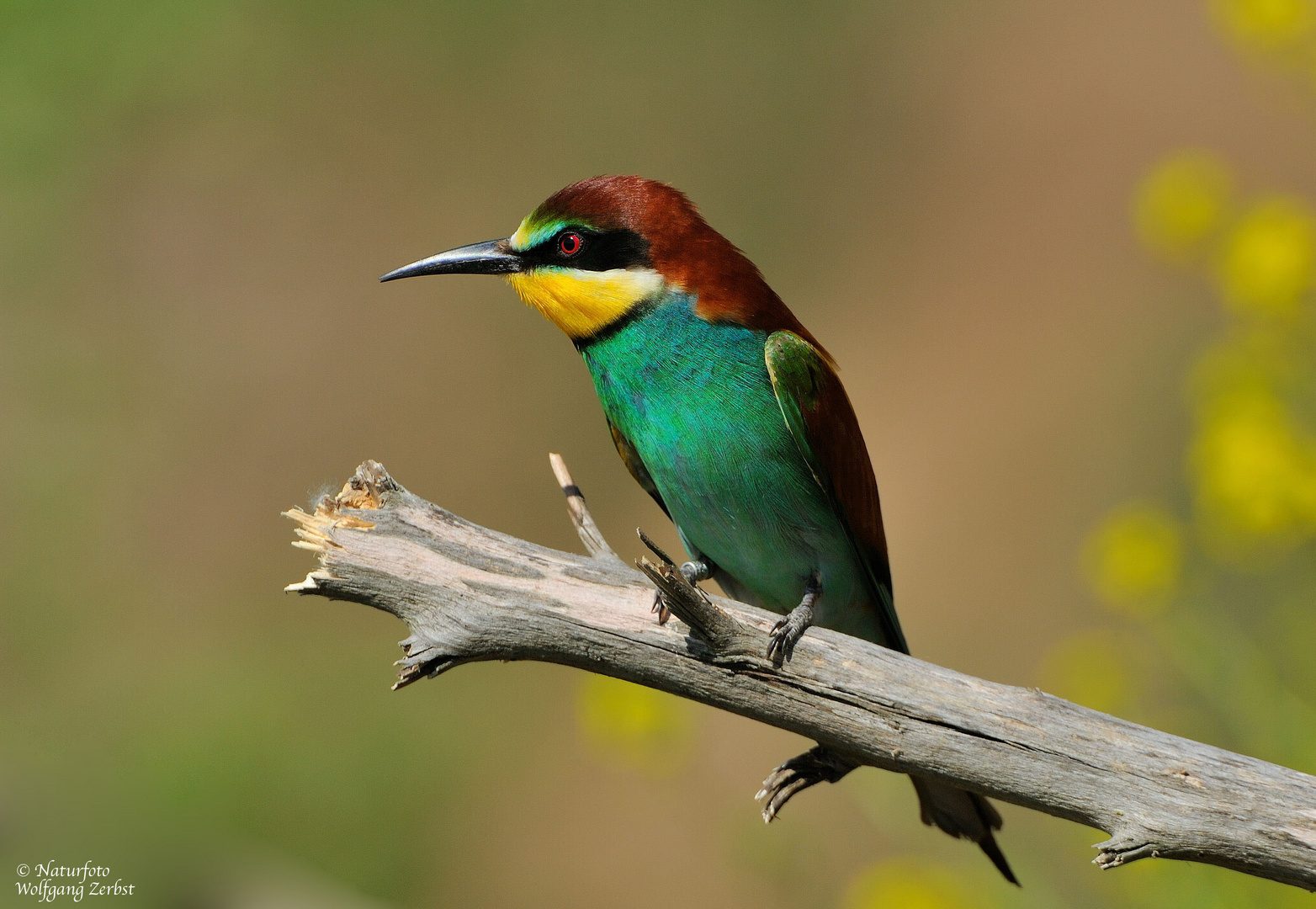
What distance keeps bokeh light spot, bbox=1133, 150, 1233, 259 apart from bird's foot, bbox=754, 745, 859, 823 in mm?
1603

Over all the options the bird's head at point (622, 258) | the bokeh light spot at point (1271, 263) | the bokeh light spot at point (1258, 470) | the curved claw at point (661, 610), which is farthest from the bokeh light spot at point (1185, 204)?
the curved claw at point (661, 610)

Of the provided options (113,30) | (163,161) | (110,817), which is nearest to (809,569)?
(110,817)

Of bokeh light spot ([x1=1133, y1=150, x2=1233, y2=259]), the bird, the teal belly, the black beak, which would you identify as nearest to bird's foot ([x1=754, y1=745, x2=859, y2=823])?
the bird

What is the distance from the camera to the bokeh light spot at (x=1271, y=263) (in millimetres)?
2424

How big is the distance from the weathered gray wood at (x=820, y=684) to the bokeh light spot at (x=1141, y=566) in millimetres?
774

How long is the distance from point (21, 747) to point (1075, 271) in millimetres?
4427

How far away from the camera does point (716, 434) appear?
2129 millimetres

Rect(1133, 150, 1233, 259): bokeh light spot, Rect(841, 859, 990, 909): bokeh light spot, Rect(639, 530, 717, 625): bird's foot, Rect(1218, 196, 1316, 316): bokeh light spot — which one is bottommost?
Rect(841, 859, 990, 909): bokeh light spot

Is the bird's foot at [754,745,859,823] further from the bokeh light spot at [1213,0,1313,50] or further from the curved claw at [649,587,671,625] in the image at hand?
the bokeh light spot at [1213,0,1313,50]

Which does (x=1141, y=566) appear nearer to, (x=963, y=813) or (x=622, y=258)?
(x=963, y=813)

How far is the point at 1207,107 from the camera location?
497 centimetres

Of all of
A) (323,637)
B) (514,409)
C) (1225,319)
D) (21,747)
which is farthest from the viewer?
(514,409)

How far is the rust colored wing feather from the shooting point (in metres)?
2.14

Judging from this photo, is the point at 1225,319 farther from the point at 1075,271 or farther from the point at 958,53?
the point at 958,53
